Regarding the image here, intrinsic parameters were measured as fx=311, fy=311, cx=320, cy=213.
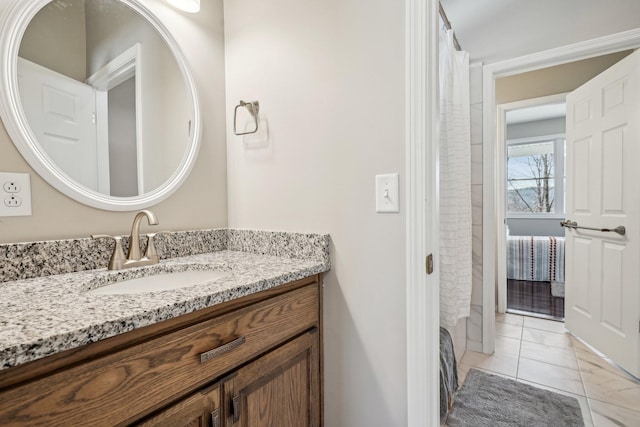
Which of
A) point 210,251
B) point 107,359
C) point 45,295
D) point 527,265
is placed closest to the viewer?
point 107,359

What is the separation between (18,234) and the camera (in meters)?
0.91

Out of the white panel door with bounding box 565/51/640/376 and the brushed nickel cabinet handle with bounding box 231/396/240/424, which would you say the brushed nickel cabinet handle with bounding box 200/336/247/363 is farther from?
the white panel door with bounding box 565/51/640/376

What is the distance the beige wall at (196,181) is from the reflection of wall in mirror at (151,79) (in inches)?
3.2

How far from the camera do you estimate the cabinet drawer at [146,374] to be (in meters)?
0.50

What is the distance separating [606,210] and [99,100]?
2.90 meters

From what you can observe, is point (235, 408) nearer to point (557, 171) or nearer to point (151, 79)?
point (151, 79)

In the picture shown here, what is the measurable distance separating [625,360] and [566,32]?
2.10 meters

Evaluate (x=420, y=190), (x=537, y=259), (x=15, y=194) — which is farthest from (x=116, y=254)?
(x=537, y=259)

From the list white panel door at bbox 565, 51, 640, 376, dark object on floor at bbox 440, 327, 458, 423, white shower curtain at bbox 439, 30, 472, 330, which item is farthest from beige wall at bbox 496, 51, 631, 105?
dark object on floor at bbox 440, 327, 458, 423

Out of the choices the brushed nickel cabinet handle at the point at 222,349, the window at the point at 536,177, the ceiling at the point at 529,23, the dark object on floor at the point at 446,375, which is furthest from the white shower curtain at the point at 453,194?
the window at the point at 536,177

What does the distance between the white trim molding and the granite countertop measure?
0.34 metres

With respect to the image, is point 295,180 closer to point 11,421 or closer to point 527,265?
point 11,421

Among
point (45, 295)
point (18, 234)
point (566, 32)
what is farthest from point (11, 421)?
point (566, 32)

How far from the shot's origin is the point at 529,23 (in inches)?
82.4
